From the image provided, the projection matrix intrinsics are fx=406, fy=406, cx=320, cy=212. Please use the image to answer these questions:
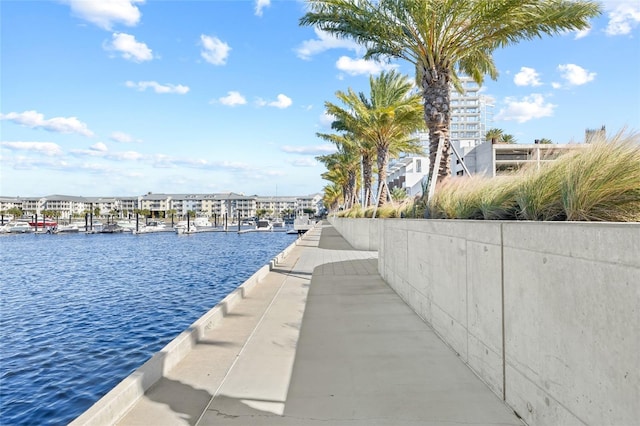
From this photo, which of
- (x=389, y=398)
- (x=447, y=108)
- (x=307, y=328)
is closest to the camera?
(x=389, y=398)

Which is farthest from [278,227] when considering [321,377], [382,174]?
[321,377]

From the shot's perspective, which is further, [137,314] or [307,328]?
[137,314]

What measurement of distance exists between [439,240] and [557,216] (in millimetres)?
2209

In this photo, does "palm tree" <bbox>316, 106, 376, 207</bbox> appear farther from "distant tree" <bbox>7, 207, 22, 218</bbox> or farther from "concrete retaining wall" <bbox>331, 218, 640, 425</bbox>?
"distant tree" <bbox>7, 207, 22, 218</bbox>

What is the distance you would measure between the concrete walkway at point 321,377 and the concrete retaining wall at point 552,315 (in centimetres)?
43

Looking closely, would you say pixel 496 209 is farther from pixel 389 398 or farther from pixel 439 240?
pixel 389 398

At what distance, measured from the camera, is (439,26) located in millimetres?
11328

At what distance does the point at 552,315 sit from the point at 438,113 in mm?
9413

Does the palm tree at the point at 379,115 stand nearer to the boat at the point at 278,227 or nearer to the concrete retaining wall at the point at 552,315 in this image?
the concrete retaining wall at the point at 552,315

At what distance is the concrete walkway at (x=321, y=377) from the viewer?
3820 mm

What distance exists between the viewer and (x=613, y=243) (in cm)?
259

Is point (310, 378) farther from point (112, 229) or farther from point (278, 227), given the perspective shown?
point (278, 227)

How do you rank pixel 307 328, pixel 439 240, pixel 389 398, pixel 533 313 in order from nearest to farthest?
pixel 533 313 < pixel 389 398 < pixel 439 240 < pixel 307 328

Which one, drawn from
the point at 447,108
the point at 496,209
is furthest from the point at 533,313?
the point at 447,108
